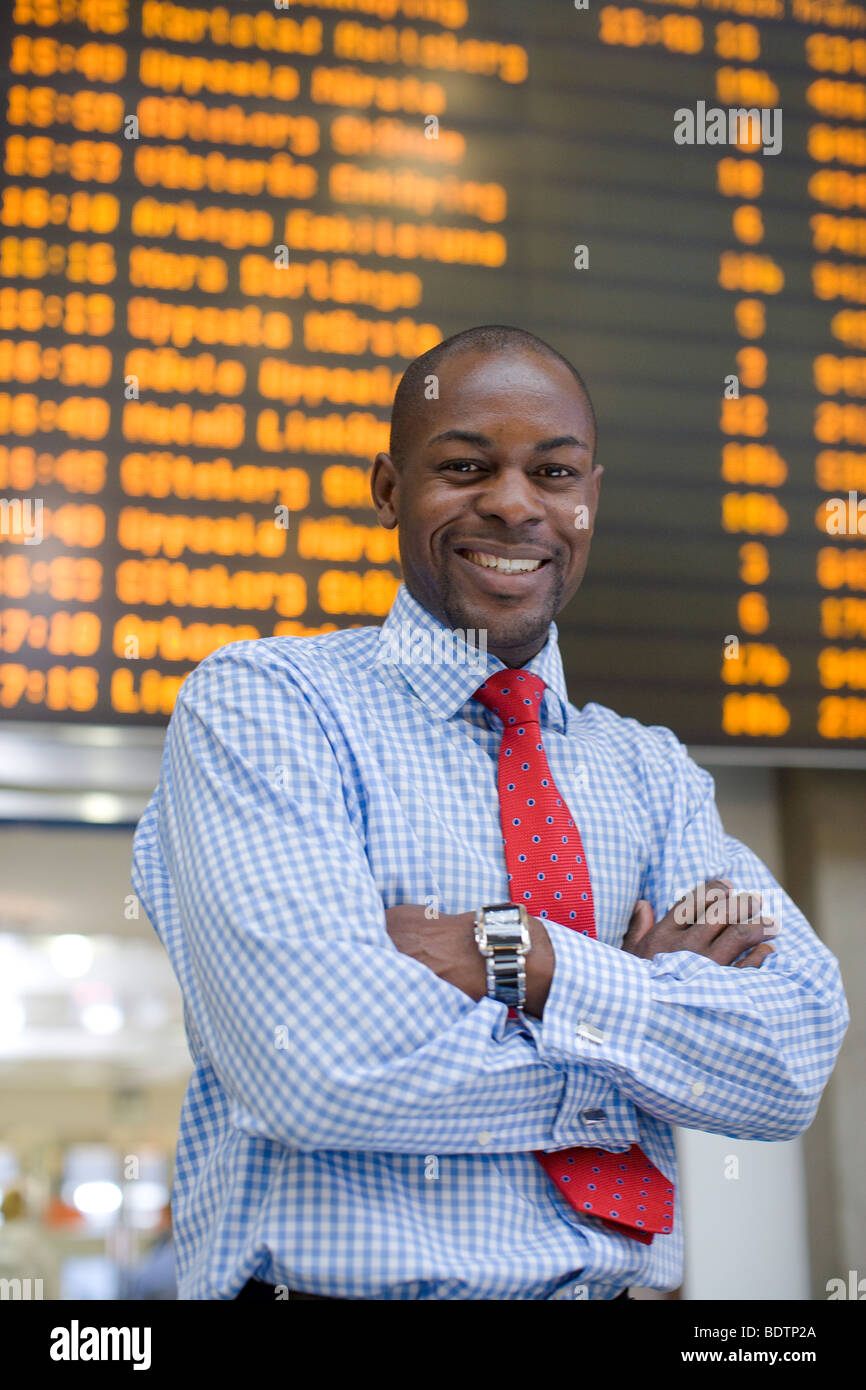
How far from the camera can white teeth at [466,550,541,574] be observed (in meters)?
1.42

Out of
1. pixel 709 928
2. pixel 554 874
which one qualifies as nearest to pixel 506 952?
pixel 554 874

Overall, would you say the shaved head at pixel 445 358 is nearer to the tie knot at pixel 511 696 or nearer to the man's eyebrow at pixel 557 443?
the man's eyebrow at pixel 557 443

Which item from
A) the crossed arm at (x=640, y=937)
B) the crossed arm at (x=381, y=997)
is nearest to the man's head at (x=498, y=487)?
the crossed arm at (x=381, y=997)

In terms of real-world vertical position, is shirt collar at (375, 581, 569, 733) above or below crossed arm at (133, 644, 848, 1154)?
above

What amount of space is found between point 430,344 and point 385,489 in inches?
24.4

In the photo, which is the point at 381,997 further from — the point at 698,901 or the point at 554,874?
the point at 698,901

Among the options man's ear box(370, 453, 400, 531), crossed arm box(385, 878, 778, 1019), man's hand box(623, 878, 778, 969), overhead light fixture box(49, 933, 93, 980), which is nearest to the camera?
crossed arm box(385, 878, 778, 1019)

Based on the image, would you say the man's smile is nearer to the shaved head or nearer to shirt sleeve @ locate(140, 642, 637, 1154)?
the shaved head

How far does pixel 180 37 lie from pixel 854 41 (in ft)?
4.14

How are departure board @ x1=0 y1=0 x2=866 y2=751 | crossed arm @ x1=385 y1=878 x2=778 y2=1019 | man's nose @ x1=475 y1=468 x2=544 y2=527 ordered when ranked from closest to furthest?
crossed arm @ x1=385 y1=878 x2=778 y2=1019
man's nose @ x1=475 y1=468 x2=544 y2=527
departure board @ x1=0 y1=0 x2=866 y2=751

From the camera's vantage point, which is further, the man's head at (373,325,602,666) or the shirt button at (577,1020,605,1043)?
the man's head at (373,325,602,666)

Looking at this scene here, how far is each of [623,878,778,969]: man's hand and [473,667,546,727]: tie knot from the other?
0.24m

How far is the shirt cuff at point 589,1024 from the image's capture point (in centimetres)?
112

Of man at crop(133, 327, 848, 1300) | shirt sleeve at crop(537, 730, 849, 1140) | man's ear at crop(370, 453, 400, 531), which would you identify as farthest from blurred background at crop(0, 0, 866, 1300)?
shirt sleeve at crop(537, 730, 849, 1140)
